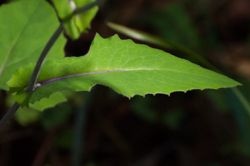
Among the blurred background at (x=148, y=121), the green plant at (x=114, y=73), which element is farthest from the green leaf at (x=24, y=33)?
the blurred background at (x=148, y=121)

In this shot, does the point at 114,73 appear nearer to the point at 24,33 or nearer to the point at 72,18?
the point at 72,18

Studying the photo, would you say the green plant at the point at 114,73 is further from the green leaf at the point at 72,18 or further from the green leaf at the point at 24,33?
the green leaf at the point at 24,33

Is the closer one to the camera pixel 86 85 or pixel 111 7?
pixel 86 85

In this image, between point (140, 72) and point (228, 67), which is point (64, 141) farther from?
point (140, 72)

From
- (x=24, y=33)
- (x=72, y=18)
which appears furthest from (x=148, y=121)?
(x=72, y=18)

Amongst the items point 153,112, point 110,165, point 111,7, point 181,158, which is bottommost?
point 110,165

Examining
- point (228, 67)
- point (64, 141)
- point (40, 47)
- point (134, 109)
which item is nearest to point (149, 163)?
point (134, 109)
